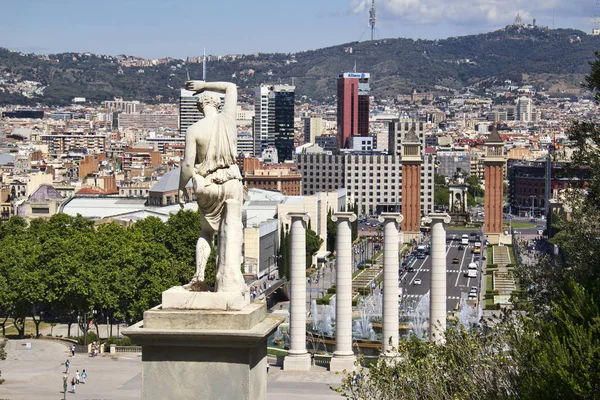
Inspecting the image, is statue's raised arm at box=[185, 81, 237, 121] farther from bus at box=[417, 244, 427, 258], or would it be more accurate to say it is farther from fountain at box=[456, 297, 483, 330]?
bus at box=[417, 244, 427, 258]

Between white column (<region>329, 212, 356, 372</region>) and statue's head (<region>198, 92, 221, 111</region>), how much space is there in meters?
31.1

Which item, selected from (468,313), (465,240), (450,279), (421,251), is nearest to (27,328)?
(468,313)

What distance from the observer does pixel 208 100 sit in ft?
45.4

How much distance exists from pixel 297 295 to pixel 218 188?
32.6 metres

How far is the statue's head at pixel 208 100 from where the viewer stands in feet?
45.3

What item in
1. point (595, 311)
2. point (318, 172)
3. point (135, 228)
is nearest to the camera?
point (595, 311)

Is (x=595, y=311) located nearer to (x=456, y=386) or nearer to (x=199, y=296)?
(x=456, y=386)

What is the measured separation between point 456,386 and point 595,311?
333 cm

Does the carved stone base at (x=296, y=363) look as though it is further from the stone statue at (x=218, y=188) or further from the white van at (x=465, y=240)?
the white van at (x=465, y=240)

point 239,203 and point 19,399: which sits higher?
point 239,203

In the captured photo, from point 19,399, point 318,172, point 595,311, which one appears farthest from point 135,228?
point 318,172

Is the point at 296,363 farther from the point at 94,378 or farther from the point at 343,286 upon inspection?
the point at 94,378

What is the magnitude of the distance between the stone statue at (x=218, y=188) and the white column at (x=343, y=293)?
103ft

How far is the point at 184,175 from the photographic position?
13.4 meters
